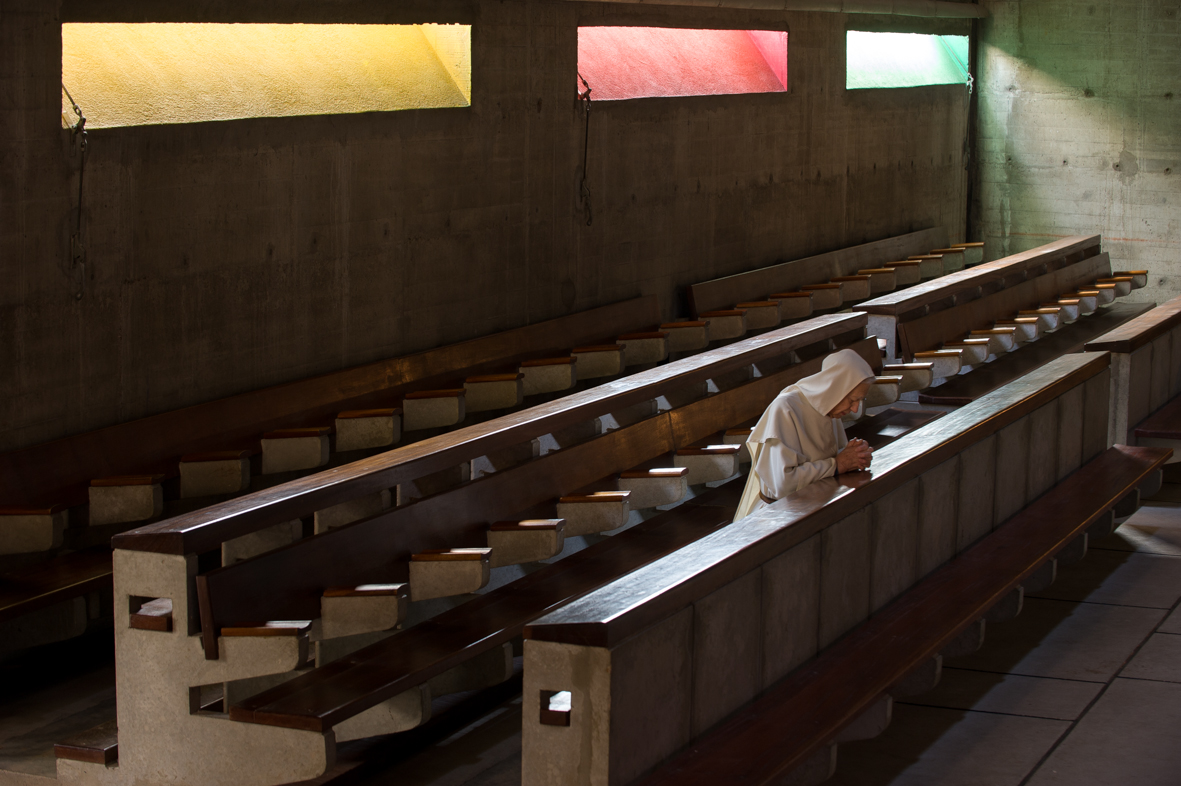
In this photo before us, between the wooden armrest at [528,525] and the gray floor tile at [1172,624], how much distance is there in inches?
120

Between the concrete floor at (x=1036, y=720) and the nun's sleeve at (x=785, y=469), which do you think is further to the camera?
the nun's sleeve at (x=785, y=469)

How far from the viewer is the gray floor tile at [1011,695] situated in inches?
215

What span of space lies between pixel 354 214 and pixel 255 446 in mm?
1834

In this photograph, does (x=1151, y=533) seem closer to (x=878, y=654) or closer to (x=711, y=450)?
(x=711, y=450)

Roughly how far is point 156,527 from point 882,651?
8.07 ft

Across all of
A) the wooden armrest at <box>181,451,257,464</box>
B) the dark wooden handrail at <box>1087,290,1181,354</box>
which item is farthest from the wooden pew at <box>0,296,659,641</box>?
the dark wooden handrail at <box>1087,290,1181,354</box>

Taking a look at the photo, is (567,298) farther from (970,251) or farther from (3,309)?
(970,251)

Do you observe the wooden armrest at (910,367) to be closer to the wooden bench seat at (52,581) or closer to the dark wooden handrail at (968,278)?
the dark wooden handrail at (968,278)

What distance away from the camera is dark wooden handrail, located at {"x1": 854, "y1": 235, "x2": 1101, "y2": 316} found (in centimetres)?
997

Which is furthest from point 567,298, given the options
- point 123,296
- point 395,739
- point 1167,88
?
point 1167,88

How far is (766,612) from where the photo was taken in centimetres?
434

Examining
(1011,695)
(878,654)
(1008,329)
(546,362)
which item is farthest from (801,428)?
(1008,329)

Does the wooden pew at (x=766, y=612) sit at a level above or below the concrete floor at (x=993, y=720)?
above

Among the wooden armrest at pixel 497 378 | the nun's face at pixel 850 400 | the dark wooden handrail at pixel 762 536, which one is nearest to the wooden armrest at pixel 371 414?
the wooden armrest at pixel 497 378
